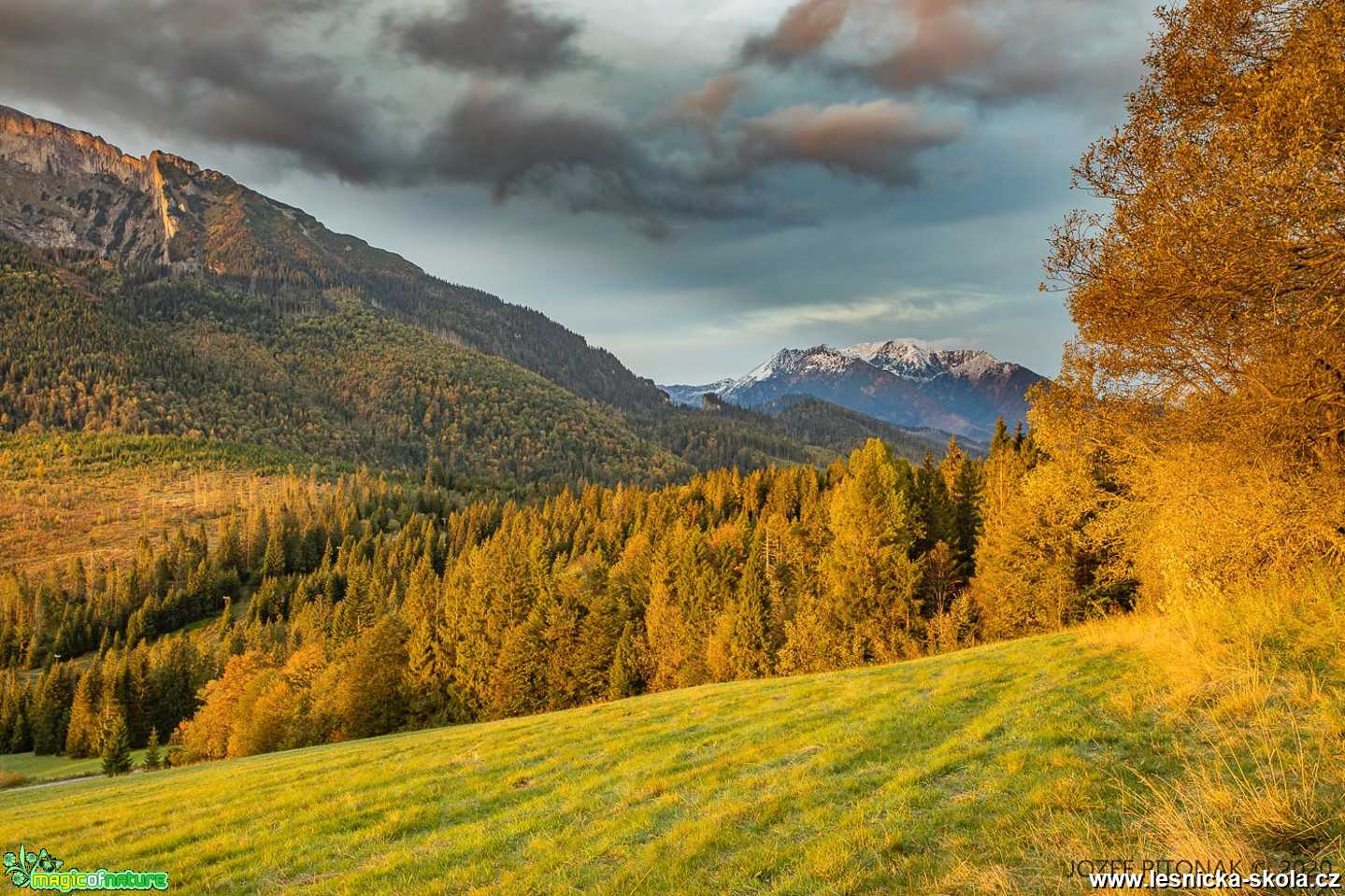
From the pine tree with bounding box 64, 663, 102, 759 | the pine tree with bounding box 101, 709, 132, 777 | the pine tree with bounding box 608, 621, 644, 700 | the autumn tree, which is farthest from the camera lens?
the pine tree with bounding box 64, 663, 102, 759

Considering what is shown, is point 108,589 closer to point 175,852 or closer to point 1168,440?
point 175,852

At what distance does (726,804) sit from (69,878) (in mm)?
11712

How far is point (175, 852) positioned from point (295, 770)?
9942 millimetres

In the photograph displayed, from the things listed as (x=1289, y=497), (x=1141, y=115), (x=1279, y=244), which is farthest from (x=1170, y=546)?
(x=1141, y=115)

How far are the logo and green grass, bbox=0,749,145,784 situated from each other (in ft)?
215

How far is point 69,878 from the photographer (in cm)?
1115

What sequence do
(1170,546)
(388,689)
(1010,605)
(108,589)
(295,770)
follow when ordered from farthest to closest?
1. (108,589)
2. (388,689)
3. (1010,605)
4. (295,770)
5. (1170,546)

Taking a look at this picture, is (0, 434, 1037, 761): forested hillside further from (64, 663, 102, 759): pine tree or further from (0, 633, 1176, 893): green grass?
(0, 633, 1176, 893): green grass

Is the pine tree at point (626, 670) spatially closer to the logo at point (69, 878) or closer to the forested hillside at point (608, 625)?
the forested hillside at point (608, 625)

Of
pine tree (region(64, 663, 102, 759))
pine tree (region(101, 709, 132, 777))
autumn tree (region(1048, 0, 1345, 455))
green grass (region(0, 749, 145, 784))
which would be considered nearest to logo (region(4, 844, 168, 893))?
autumn tree (region(1048, 0, 1345, 455))

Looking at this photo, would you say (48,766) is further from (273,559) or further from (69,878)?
(69,878)

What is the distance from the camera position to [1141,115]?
14.5 m

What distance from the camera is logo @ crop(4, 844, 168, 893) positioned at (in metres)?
10.5

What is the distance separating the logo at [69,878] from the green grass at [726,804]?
1.11 feet
